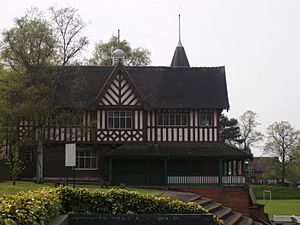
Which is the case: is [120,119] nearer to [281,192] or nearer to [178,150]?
[178,150]

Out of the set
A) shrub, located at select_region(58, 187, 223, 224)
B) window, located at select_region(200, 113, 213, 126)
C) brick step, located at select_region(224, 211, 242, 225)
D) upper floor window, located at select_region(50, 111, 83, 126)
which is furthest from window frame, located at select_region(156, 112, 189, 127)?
shrub, located at select_region(58, 187, 223, 224)

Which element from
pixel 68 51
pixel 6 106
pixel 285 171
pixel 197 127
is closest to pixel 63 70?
pixel 68 51

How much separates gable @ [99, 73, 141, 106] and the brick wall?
22.5 ft

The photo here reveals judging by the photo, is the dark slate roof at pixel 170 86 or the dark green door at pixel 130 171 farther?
the dark slate roof at pixel 170 86

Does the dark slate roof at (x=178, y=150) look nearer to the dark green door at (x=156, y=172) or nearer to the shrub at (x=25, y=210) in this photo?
the dark green door at (x=156, y=172)

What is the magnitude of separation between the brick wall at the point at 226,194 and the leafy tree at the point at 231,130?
42.0 m

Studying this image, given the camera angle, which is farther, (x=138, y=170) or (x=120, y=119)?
(x=138, y=170)

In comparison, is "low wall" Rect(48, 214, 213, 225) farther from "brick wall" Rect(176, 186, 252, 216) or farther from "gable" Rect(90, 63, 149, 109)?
"gable" Rect(90, 63, 149, 109)

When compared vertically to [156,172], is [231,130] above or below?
above

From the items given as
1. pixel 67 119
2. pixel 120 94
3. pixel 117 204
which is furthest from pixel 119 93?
pixel 117 204

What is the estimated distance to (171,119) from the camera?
39.4 metres

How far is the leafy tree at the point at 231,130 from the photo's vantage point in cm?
7906

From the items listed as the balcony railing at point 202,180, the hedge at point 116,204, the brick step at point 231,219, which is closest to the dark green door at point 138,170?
the balcony railing at point 202,180

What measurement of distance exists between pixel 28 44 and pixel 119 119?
851cm
